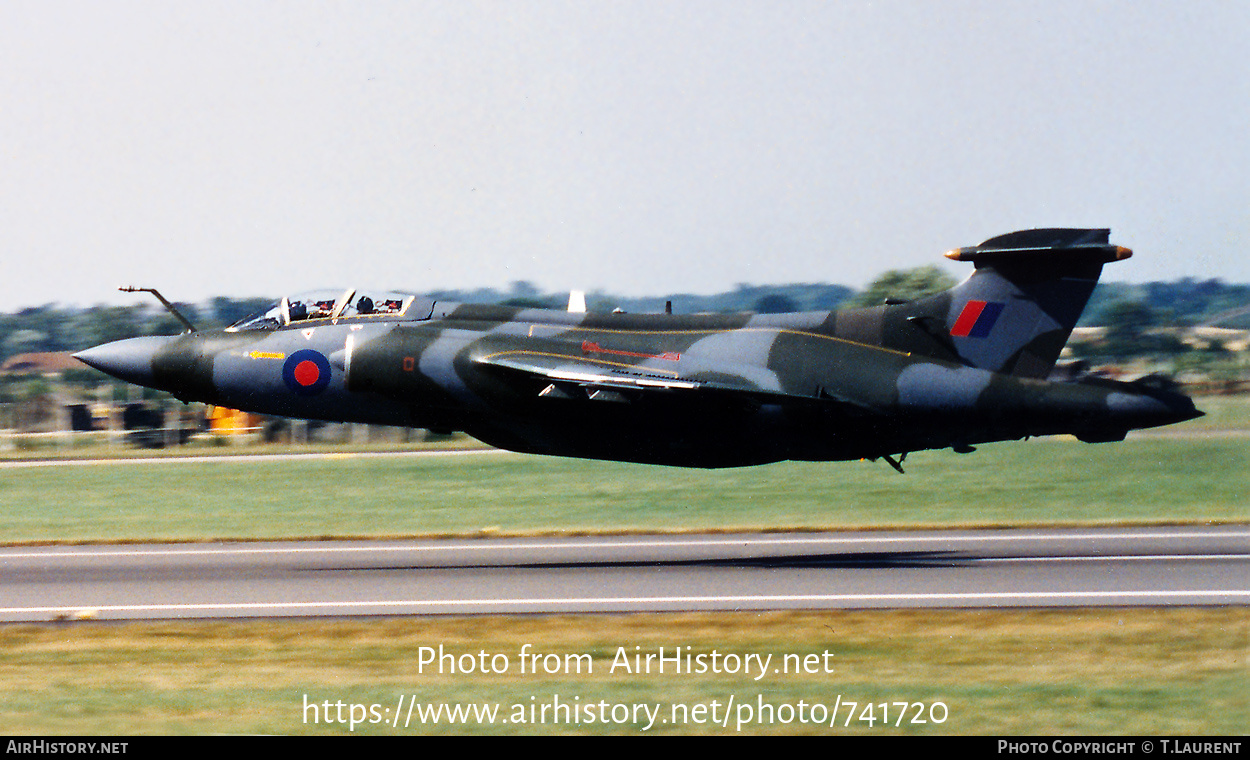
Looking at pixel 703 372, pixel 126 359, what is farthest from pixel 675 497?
pixel 126 359

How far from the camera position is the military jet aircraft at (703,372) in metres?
18.4

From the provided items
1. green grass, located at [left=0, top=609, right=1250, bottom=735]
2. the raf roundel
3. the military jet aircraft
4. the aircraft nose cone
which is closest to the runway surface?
green grass, located at [left=0, top=609, right=1250, bottom=735]

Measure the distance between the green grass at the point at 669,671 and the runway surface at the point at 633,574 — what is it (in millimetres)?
1089

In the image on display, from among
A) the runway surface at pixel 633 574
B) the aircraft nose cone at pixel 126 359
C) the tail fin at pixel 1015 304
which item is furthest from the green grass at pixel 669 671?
the aircraft nose cone at pixel 126 359

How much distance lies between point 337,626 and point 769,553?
8.27 meters

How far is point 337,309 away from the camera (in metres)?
19.9

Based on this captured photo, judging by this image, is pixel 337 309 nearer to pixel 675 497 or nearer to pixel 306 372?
pixel 306 372

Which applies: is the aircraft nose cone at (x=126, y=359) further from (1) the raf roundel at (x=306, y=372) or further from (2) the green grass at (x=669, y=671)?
(2) the green grass at (x=669, y=671)

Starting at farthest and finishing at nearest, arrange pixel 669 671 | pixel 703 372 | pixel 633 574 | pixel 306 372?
pixel 306 372 < pixel 703 372 < pixel 633 574 < pixel 669 671

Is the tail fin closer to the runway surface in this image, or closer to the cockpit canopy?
the runway surface

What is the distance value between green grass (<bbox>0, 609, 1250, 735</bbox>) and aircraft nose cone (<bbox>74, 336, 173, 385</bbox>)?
5666 millimetres

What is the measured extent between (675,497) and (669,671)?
16384 millimetres

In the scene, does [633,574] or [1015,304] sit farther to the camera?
[1015,304]
